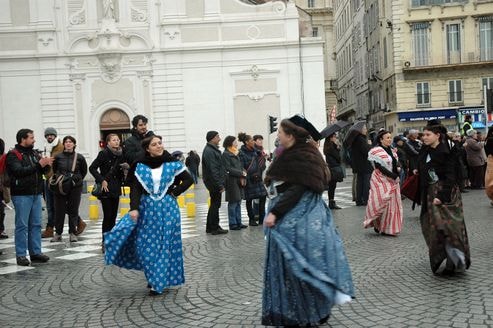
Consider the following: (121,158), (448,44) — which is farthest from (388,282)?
(448,44)

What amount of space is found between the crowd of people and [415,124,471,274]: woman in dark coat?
12 millimetres

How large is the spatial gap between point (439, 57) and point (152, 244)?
37814 millimetres

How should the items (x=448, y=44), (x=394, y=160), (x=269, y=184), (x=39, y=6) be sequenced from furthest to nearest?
(x=448, y=44) < (x=39, y=6) < (x=394, y=160) < (x=269, y=184)

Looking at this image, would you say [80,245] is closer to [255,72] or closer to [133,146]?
[133,146]

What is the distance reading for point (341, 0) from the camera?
67.2m

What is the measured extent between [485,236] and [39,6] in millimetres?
30380

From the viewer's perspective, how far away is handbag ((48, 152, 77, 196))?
430 inches

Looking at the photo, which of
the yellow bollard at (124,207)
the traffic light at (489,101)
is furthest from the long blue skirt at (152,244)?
the traffic light at (489,101)

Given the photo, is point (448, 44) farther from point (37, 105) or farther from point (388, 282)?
point (388, 282)

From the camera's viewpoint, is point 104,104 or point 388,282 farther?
point 104,104

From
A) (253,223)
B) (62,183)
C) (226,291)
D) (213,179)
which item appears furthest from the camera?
(253,223)

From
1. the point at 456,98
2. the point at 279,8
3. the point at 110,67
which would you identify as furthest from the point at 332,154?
the point at 456,98

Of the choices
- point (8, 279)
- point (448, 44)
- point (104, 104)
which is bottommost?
point (8, 279)

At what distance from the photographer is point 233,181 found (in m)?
12.9
